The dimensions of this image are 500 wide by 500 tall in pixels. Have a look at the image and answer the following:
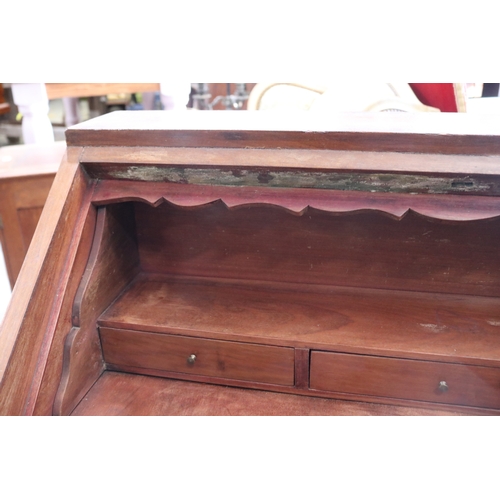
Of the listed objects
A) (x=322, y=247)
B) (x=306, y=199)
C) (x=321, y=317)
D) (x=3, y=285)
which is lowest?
(x=3, y=285)

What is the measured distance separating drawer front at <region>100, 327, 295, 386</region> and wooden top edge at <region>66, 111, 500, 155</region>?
0.38 meters

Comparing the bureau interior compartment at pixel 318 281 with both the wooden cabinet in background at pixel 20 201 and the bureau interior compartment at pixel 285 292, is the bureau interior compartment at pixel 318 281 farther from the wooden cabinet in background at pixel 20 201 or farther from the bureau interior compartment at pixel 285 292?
the wooden cabinet in background at pixel 20 201

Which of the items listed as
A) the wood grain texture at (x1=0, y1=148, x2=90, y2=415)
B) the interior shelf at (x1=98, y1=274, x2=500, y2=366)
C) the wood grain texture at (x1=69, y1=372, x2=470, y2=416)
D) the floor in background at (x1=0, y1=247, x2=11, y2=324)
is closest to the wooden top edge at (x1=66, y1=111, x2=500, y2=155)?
the wood grain texture at (x1=0, y1=148, x2=90, y2=415)

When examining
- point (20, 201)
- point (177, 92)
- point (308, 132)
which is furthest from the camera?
point (177, 92)

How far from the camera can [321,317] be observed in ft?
3.05

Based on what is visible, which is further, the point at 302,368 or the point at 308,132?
the point at 302,368

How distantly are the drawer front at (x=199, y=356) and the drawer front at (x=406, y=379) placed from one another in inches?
2.8

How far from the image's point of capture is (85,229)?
2.91 feet

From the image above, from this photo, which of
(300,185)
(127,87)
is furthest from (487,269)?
(127,87)

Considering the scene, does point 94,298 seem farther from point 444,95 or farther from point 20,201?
point 444,95

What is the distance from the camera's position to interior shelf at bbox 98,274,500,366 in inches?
33.4

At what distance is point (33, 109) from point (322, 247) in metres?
1.53

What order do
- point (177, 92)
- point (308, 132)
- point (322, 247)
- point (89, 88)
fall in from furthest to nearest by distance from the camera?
point (89, 88) → point (177, 92) → point (322, 247) → point (308, 132)

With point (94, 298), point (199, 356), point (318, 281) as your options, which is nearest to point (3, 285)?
point (94, 298)
